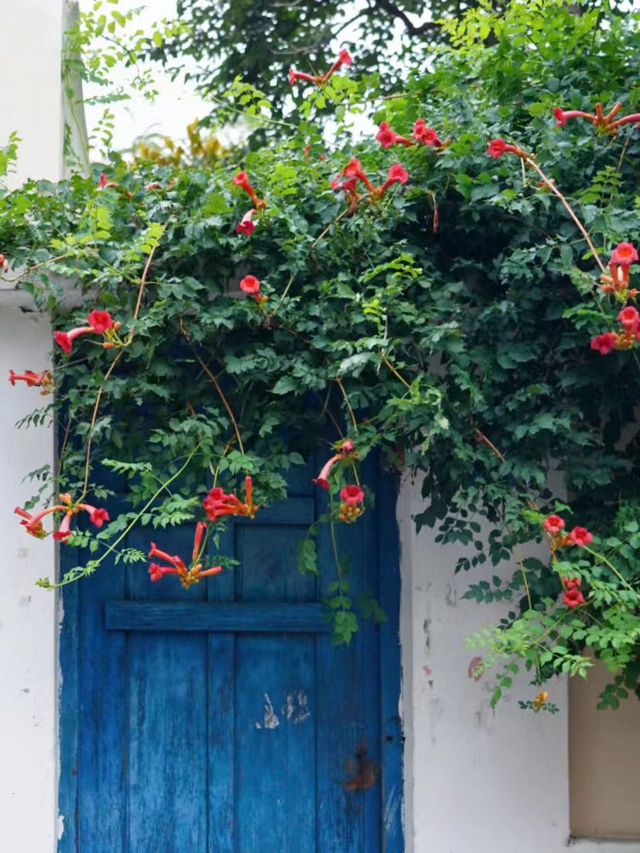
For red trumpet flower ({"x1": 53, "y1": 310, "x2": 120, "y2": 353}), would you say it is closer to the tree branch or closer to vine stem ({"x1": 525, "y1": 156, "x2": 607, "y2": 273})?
vine stem ({"x1": 525, "y1": 156, "x2": 607, "y2": 273})

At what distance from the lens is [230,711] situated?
3.47 meters

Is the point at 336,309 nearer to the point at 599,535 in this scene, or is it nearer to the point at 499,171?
the point at 499,171

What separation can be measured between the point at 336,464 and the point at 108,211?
1039mm

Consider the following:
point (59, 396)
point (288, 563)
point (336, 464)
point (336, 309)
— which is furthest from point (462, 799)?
point (59, 396)

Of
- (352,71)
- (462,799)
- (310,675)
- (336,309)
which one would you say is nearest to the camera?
(336,309)

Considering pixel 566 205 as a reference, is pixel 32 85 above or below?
above

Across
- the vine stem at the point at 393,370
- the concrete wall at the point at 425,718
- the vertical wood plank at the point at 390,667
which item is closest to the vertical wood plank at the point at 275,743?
the vertical wood plank at the point at 390,667

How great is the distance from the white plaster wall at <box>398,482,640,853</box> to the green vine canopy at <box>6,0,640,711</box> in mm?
151

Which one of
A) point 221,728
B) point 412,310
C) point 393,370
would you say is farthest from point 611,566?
point 221,728

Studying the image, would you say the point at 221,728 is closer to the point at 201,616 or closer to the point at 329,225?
the point at 201,616

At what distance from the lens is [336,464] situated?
292cm

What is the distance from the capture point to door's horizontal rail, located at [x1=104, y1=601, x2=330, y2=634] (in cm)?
344

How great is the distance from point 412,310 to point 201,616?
130 centimetres

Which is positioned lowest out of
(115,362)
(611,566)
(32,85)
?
(611,566)
